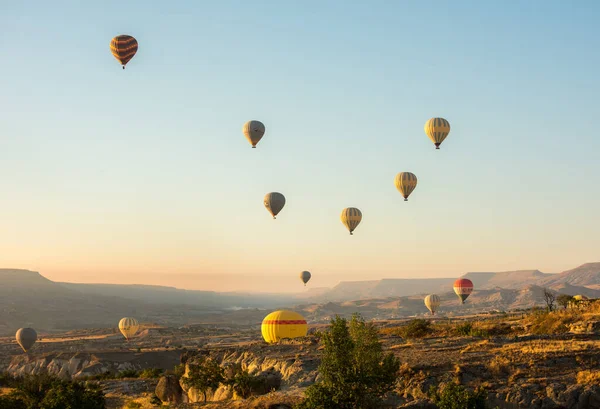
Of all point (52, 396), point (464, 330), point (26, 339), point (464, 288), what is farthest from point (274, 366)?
point (26, 339)

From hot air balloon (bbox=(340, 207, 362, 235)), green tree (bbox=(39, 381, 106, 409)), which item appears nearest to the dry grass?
green tree (bbox=(39, 381, 106, 409))

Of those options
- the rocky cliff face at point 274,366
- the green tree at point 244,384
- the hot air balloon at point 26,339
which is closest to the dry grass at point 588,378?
the rocky cliff face at point 274,366

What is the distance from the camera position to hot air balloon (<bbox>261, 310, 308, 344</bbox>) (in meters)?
47.5

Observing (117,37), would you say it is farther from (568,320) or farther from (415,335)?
(568,320)

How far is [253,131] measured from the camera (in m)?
73.1

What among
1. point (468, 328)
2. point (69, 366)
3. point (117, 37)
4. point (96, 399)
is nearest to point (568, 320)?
point (468, 328)

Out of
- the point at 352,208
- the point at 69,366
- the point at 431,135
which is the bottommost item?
the point at 69,366

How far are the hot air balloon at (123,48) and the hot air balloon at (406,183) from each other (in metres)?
34.2

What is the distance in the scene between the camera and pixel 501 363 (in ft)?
90.9

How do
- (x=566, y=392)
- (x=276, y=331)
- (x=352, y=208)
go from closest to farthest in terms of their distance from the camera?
(x=566, y=392)
(x=276, y=331)
(x=352, y=208)

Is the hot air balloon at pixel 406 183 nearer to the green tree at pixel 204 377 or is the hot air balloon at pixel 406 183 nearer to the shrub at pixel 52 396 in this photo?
the green tree at pixel 204 377

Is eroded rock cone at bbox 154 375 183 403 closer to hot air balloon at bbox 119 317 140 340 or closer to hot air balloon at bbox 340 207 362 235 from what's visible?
hot air balloon at bbox 340 207 362 235

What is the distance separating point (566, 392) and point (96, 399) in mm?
22808

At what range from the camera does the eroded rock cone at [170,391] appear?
36.5 meters
